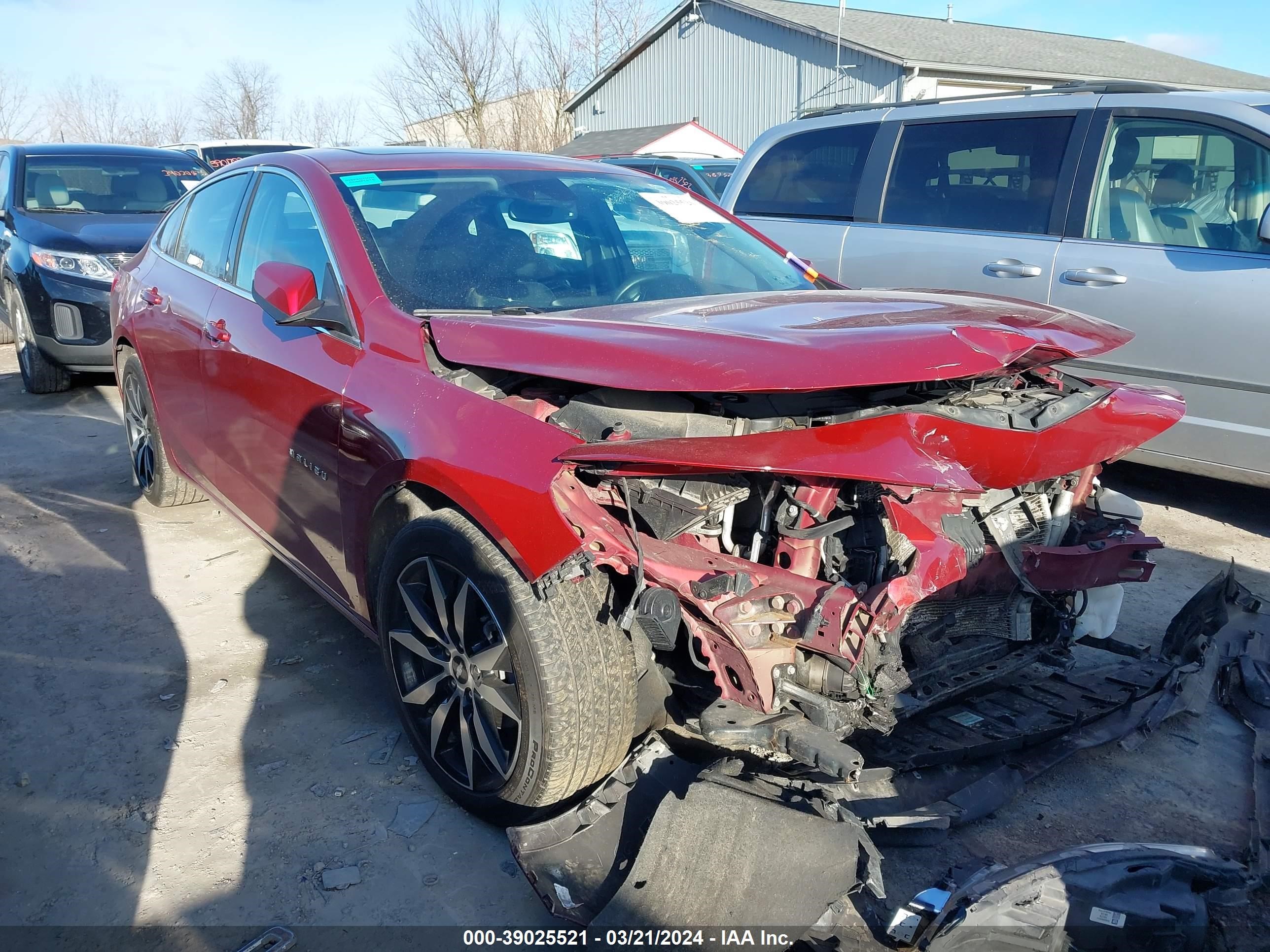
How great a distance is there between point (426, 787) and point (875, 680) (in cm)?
135

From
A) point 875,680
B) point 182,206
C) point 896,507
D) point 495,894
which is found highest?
point 182,206

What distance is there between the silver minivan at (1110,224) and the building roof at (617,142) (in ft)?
45.1

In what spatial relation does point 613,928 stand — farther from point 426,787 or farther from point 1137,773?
point 1137,773

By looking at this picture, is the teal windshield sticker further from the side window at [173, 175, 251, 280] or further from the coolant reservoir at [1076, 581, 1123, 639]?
the coolant reservoir at [1076, 581, 1123, 639]

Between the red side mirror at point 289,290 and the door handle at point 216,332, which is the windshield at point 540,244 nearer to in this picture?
the red side mirror at point 289,290

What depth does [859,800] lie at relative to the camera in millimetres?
2297

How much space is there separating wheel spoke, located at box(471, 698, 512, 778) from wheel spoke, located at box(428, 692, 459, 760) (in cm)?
10

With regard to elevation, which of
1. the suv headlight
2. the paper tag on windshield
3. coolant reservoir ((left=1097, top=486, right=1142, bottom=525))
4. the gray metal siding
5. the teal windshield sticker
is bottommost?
coolant reservoir ((left=1097, top=486, right=1142, bottom=525))

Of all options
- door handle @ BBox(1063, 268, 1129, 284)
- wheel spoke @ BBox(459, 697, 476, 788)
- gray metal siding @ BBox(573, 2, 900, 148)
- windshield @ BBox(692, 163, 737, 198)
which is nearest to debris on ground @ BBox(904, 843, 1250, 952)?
wheel spoke @ BBox(459, 697, 476, 788)

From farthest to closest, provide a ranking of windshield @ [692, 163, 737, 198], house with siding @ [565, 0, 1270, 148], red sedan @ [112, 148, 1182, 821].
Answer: house with siding @ [565, 0, 1270, 148] → windshield @ [692, 163, 737, 198] → red sedan @ [112, 148, 1182, 821]

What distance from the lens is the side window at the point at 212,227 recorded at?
12.1ft

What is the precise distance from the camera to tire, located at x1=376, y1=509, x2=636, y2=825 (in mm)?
2258

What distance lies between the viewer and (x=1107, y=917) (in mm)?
1816

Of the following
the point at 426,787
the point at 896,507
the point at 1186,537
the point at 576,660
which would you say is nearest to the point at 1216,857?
the point at 896,507
